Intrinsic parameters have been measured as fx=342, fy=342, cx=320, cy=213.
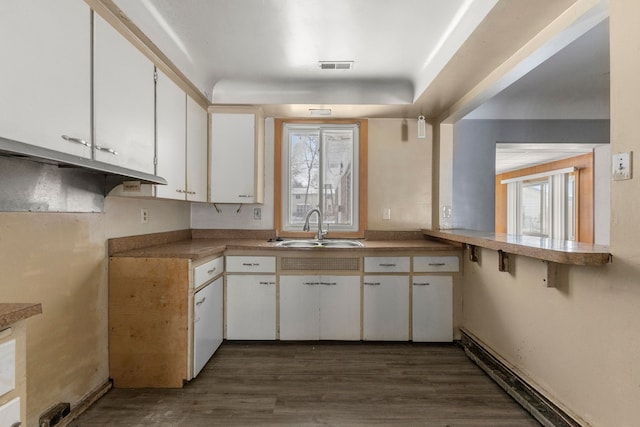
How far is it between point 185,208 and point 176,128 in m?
1.11

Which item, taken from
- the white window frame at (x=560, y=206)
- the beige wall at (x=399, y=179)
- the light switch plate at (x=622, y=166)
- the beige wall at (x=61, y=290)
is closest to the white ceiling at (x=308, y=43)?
the beige wall at (x=399, y=179)

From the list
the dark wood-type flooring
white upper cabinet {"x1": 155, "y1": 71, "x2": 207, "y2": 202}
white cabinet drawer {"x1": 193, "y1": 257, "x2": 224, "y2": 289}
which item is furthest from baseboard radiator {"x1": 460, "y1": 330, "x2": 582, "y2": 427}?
white upper cabinet {"x1": 155, "y1": 71, "x2": 207, "y2": 202}

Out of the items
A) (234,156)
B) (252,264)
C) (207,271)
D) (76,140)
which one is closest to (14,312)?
(76,140)

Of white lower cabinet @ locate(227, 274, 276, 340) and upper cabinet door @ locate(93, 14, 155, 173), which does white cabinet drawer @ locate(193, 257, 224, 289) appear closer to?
white lower cabinet @ locate(227, 274, 276, 340)

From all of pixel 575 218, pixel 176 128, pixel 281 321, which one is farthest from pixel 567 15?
pixel 575 218

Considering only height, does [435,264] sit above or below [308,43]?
below

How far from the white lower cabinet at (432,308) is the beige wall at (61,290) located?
2303 mm

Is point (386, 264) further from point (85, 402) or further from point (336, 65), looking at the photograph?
point (85, 402)

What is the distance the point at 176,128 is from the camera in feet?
8.30

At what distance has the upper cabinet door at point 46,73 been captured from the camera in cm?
117

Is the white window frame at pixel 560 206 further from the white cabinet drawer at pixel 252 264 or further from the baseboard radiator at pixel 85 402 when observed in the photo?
the baseboard radiator at pixel 85 402

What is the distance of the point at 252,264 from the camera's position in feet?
9.59

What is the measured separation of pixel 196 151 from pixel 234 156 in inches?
14.7

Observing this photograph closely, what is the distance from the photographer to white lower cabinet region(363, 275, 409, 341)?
290 centimetres
